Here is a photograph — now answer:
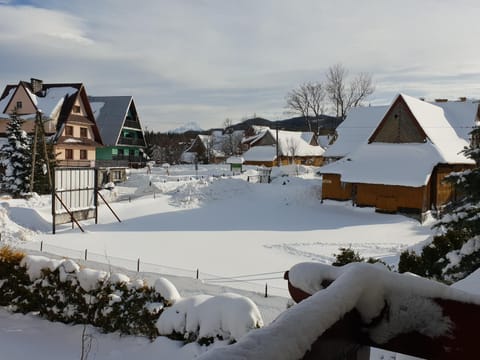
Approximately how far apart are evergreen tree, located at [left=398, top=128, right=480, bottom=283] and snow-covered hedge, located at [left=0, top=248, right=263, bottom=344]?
4.95 metres

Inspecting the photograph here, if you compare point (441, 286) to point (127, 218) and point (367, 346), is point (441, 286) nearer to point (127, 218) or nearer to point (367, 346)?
point (367, 346)

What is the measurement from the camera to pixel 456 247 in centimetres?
1115

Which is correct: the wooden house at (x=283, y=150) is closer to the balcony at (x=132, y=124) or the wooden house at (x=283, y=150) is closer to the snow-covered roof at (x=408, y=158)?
the balcony at (x=132, y=124)

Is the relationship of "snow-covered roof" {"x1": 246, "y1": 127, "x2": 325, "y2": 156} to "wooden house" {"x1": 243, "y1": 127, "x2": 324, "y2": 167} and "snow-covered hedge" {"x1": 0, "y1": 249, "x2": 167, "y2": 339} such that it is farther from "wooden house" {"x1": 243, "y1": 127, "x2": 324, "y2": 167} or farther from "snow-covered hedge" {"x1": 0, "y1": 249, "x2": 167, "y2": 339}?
"snow-covered hedge" {"x1": 0, "y1": 249, "x2": 167, "y2": 339}

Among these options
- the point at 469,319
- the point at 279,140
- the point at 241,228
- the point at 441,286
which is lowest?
the point at 241,228

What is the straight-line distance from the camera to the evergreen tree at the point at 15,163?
30234mm

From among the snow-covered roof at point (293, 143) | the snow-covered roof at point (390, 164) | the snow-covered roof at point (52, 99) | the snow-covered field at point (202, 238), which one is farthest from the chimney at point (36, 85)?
the snow-covered roof at point (293, 143)

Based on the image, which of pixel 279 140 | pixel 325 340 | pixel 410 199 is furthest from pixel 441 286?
pixel 279 140

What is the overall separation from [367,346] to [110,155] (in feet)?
156

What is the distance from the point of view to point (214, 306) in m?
7.63

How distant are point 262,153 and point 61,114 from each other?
3056cm

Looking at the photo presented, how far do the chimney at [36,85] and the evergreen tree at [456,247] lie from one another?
40.4 m

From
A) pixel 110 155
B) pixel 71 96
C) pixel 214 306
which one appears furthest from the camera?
pixel 110 155

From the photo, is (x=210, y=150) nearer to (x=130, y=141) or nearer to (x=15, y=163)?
→ (x=130, y=141)
